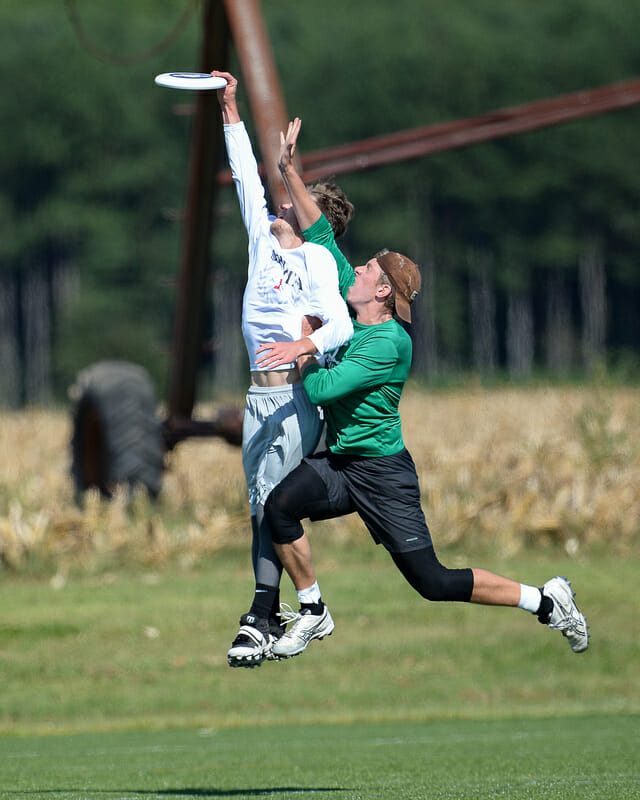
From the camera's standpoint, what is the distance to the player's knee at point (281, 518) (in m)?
7.30

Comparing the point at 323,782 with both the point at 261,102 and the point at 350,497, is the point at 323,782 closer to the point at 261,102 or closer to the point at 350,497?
the point at 350,497

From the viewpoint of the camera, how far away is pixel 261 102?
9.67 m

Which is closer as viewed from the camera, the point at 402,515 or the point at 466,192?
the point at 402,515

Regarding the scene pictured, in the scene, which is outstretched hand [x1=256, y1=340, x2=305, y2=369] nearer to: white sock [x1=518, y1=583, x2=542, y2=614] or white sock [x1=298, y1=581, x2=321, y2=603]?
Result: white sock [x1=298, y1=581, x2=321, y2=603]

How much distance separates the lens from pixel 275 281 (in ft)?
24.2

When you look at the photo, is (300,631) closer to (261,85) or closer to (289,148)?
(289,148)

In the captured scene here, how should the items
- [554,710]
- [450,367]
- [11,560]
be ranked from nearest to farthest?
[554,710] < [11,560] < [450,367]

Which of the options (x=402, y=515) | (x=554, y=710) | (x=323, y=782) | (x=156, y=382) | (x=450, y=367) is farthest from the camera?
(x=450, y=367)

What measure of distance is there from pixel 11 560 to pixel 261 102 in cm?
854

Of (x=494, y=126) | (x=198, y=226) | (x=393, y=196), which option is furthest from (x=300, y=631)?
(x=393, y=196)

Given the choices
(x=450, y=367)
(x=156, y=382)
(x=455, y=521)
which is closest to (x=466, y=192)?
(x=450, y=367)

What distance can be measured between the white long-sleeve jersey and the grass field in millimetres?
2695

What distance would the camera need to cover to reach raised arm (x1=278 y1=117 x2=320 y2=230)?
7215mm

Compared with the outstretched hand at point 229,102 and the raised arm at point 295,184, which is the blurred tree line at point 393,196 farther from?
the raised arm at point 295,184
